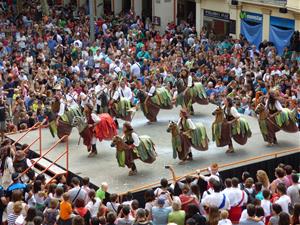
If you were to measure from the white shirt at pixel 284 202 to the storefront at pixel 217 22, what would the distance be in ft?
74.4

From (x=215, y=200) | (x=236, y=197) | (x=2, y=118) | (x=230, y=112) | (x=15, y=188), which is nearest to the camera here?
(x=215, y=200)

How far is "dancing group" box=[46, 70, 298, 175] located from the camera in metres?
18.7

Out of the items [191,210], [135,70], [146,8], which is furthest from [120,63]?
[191,210]

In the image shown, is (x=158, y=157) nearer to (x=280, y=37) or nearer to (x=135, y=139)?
(x=135, y=139)

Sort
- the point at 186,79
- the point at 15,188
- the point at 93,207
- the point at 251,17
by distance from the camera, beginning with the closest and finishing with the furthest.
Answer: the point at 93,207 → the point at 15,188 → the point at 186,79 → the point at 251,17

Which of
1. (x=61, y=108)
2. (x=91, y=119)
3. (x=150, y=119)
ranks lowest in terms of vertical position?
(x=150, y=119)

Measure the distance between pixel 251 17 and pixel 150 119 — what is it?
42.0 feet

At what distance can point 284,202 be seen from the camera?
14.1m

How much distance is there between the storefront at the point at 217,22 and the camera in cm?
3644

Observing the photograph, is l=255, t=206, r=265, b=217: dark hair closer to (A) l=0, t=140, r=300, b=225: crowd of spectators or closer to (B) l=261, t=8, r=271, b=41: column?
(A) l=0, t=140, r=300, b=225: crowd of spectators

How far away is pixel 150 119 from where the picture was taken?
23.4 metres

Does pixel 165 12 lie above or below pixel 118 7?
below

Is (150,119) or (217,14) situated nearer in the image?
(150,119)

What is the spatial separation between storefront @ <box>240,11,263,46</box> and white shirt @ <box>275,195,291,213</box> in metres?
19.7
